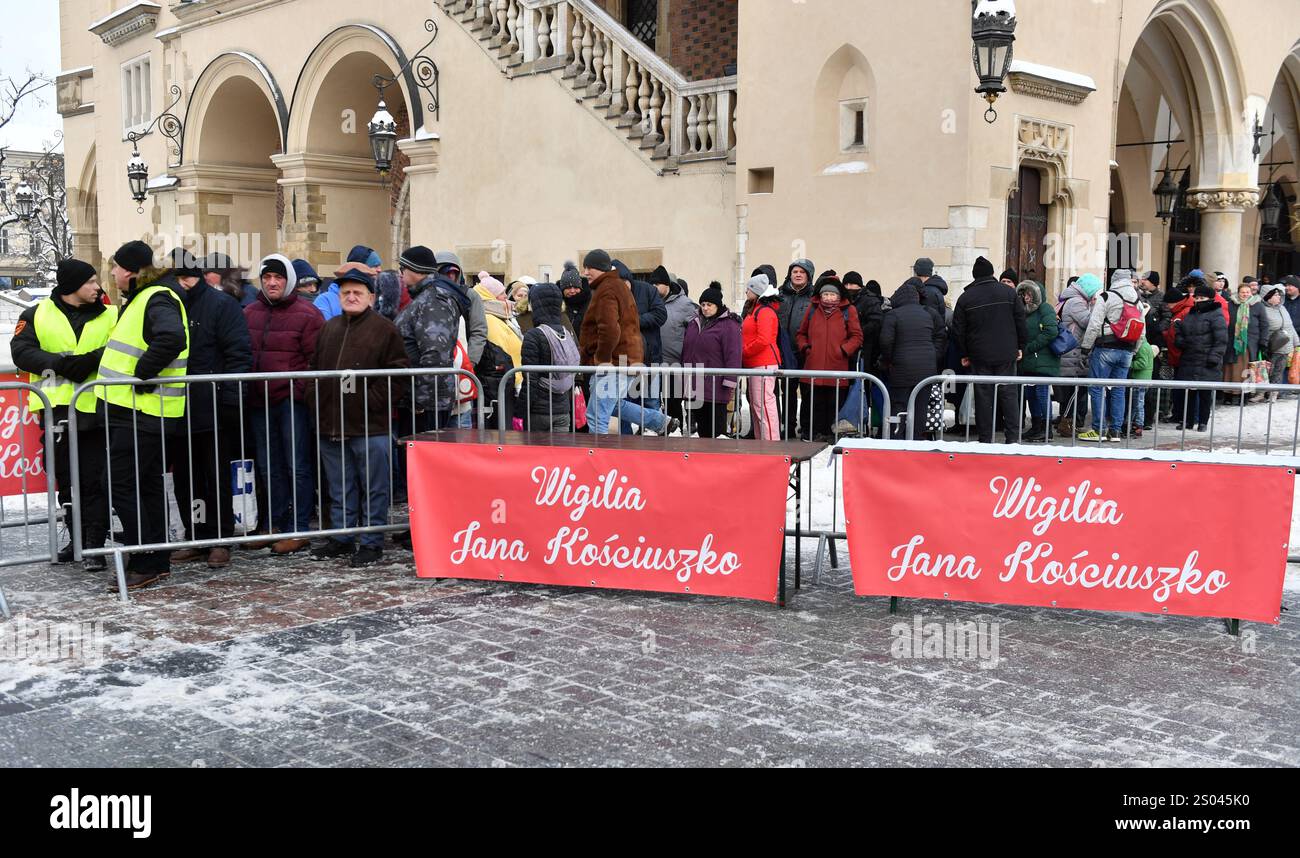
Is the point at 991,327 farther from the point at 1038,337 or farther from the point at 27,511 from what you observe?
the point at 27,511

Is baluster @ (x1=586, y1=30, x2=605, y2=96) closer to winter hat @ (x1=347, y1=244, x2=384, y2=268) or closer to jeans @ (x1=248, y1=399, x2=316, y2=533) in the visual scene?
winter hat @ (x1=347, y1=244, x2=384, y2=268)

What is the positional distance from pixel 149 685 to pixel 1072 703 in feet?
12.4

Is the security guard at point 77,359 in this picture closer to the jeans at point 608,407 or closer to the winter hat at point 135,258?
the winter hat at point 135,258

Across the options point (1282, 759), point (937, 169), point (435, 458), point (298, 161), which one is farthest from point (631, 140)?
point (1282, 759)

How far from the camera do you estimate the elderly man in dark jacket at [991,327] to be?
11.5 metres

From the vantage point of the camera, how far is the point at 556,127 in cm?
1669

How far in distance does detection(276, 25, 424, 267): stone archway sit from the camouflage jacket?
43.1ft

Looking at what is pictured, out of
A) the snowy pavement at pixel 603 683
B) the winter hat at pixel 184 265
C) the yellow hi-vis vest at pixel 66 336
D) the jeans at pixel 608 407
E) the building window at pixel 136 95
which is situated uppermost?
the building window at pixel 136 95

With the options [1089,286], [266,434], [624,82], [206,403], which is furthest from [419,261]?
[624,82]

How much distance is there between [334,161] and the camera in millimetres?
21703

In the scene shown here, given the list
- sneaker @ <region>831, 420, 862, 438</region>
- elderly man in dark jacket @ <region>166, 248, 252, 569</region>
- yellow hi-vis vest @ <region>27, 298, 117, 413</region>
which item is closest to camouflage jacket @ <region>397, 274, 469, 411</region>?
elderly man in dark jacket @ <region>166, 248, 252, 569</region>

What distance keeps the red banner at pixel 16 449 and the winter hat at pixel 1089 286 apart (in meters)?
9.76

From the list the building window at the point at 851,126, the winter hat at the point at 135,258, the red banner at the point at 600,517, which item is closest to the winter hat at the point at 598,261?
the red banner at the point at 600,517
